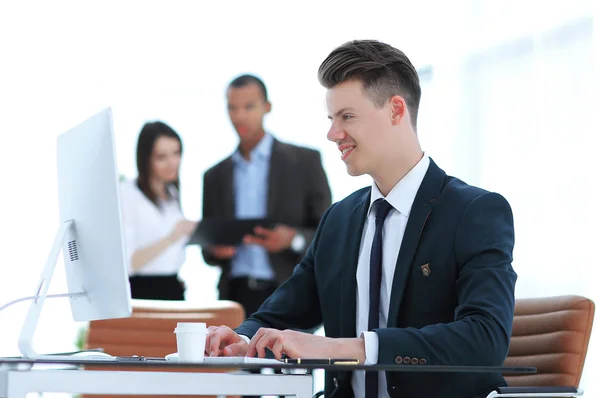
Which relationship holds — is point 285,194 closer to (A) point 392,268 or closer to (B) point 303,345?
(A) point 392,268

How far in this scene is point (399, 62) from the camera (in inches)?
82.9

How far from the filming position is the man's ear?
206 cm

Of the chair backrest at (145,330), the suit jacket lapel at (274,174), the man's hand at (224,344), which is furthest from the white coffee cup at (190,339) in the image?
the suit jacket lapel at (274,174)

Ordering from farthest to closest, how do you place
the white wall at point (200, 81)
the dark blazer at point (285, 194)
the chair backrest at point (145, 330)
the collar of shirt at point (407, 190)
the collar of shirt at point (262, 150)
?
1. the collar of shirt at point (262, 150)
2. the dark blazer at point (285, 194)
3. the white wall at point (200, 81)
4. the chair backrest at point (145, 330)
5. the collar of shirt at point (407, 190)

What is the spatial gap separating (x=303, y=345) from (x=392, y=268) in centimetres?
50

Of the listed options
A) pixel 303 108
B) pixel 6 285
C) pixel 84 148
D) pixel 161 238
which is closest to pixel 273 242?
pixel 161 238

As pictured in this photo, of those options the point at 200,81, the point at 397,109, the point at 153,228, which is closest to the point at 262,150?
the point at 153,228

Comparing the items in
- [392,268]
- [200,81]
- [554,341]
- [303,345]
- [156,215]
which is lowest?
[554,341]

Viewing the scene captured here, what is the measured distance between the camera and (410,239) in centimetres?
189

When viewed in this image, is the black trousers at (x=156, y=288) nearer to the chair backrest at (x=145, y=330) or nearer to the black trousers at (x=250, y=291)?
the black trousers at (x=250, y=291)

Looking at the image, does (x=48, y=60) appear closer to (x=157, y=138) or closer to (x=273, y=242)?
(x=157, y=138)

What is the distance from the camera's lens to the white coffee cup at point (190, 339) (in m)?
1.50

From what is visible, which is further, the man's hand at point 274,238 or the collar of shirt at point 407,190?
the man's hand at point 274,238

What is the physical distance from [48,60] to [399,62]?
12.6 feet
